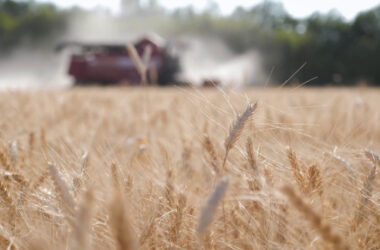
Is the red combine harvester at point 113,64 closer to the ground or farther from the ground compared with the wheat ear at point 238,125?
closer to the ground

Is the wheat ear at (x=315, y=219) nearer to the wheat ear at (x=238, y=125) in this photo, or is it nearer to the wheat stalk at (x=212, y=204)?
the wheat stalk at (x=212, y=204)

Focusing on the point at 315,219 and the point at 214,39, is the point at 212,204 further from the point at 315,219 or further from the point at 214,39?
the point at 214,39

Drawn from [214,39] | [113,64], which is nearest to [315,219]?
[113,64]

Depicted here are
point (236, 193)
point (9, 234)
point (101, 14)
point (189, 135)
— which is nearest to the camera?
point (9, 234)

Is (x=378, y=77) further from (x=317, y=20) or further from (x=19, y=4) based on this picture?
(x=19, y=4)

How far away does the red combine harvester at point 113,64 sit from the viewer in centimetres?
1362

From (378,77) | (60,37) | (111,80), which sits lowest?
(378,77)

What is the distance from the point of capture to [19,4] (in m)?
50.8

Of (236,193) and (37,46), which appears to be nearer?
(236,193)

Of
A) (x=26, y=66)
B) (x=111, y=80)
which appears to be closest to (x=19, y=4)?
(x=26, y=66)

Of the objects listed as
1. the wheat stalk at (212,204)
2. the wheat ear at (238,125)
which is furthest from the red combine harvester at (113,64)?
the wheat stalk at (212,204)

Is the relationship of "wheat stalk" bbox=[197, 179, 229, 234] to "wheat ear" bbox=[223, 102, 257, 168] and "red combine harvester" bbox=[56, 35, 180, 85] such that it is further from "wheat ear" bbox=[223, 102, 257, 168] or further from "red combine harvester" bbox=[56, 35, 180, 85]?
"red combine harvester" bbox=[56, 35, 180, 85]

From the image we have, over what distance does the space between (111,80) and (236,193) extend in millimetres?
13233

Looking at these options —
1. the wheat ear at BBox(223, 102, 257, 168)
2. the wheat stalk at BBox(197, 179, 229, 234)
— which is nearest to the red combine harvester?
the wheat ear at BBox(223, 102, 257, 168)
